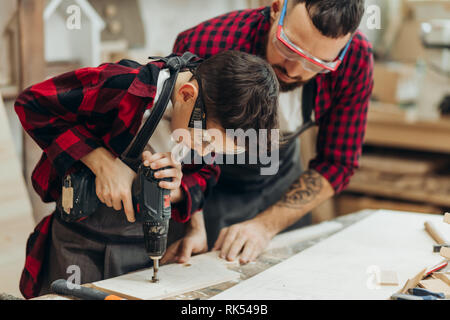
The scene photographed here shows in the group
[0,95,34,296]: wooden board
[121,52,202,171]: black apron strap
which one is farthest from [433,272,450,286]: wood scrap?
[0,95,34,296]: wooden board

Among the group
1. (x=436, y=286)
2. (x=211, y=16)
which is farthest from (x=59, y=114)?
(x=211, y=16)

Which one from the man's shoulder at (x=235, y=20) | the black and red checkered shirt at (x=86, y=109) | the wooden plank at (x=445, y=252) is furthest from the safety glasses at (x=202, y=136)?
the wooden plank at (x=445, y=252)

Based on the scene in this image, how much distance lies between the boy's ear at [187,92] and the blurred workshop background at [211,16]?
0.95 m

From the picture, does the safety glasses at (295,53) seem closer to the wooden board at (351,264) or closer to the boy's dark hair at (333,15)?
the boy's dark hair at (333,15)

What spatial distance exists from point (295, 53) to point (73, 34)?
125 centimetres

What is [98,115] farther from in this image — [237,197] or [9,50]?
[9,50]

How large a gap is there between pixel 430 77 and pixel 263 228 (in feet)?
7.37

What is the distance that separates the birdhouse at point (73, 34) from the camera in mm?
2207

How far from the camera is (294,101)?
1.79 metres

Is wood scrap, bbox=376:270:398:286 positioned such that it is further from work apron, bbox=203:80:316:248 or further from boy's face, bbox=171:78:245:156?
work apron, bbox=203:80:316:248

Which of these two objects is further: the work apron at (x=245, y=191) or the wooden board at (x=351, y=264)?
the work apron at (x=245, y=191)

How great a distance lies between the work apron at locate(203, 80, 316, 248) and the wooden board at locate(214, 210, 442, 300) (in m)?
0.34

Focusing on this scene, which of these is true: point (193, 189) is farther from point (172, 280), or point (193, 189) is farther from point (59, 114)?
point (59, 114)

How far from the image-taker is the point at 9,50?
2.05 m
